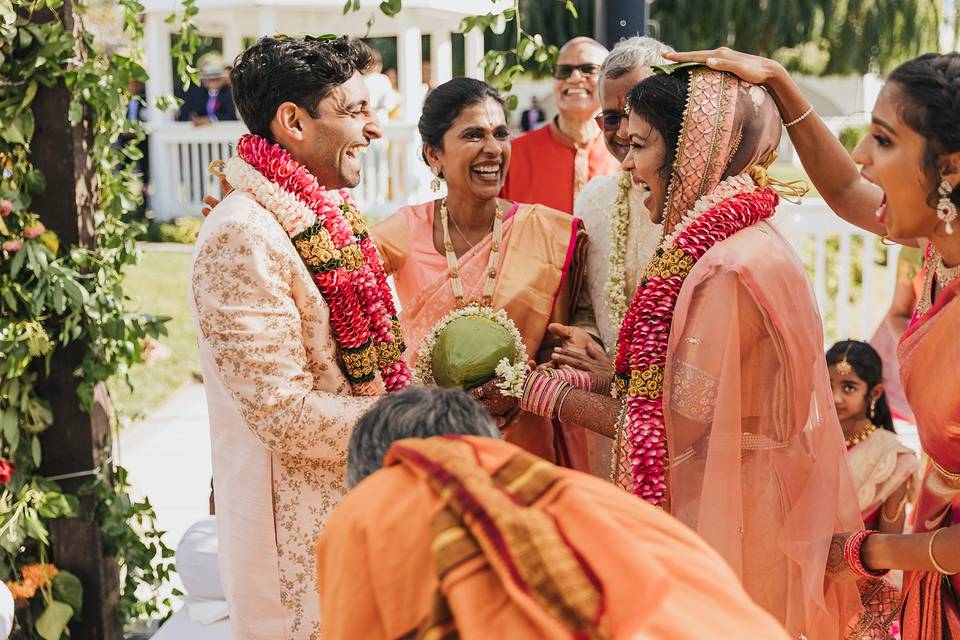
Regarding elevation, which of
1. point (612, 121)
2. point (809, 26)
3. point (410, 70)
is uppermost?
point (612, 121)

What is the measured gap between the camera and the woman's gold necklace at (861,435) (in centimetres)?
454

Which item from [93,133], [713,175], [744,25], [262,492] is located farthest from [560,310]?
[744,25]

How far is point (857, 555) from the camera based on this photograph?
263cm

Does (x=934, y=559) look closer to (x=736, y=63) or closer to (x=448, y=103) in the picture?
(x=736, y=63)

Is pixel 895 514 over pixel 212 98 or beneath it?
beneath

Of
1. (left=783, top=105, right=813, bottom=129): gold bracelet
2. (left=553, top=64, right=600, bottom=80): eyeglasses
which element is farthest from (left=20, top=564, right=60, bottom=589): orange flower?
(left=553, top=64, right=600, bottom=80): eyeglasses

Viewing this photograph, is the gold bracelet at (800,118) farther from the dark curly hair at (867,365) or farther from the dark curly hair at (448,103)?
the dark curly hair at (867,365)

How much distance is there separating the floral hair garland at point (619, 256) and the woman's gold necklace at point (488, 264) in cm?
41

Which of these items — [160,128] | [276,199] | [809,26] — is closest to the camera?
[276,199]

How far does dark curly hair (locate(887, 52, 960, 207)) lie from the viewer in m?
A: 2.38

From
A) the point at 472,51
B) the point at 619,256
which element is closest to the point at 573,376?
the point at 619,256

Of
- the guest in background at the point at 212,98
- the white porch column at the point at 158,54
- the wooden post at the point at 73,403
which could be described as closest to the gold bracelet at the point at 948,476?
the wooden post at the point at 73,403

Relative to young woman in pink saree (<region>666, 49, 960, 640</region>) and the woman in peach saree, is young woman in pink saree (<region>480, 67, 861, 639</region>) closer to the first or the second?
young woman in pink saree (<region>666, 49, 960, 640</region>)

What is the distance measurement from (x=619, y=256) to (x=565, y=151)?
1.71m
